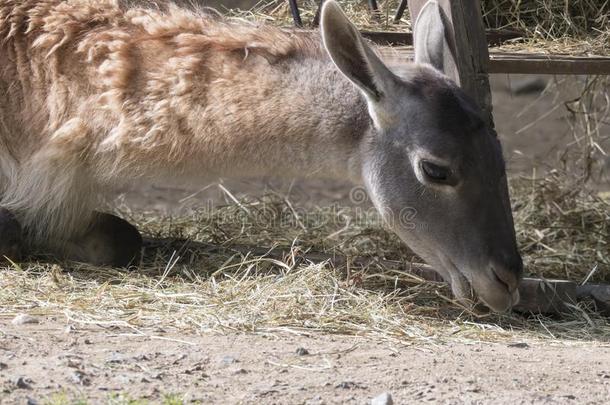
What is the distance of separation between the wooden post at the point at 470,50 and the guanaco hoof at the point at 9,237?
2.26m

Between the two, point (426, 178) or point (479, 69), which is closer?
point (426, 178)

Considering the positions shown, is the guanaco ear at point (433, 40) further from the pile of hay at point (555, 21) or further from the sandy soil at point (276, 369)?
the sandy soil at point (276, 369)

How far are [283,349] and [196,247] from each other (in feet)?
5.89

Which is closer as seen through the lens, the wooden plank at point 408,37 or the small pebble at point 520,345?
the small pebble at point 520,345

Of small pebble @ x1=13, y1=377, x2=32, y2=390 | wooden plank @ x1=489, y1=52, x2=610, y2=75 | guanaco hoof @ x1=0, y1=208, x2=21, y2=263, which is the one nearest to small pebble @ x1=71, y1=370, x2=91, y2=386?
small pebble @ x1=13, y1=377, x2=32, y2=390

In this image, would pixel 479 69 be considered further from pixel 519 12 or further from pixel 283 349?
pixel 283 349

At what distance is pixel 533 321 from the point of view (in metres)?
5.63

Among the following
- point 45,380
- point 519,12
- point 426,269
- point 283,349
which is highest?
point 519,12

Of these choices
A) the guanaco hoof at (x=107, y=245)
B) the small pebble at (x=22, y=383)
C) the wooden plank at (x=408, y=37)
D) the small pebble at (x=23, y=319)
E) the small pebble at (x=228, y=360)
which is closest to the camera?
the small pebble at (x=22, y=383)

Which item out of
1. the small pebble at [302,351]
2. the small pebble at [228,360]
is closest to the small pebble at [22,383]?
the small pebble at [228,360]

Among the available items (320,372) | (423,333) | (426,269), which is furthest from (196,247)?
(320,372)

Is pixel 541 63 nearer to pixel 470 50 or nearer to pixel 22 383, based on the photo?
pixel 470 50

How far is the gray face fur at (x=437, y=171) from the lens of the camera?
5.11 metres

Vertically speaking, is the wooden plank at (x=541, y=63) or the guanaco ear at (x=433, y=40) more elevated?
the guanaco ear at (x=433, y=40)
